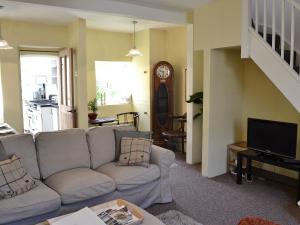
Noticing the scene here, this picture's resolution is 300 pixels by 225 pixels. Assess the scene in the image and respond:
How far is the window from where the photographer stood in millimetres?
6664

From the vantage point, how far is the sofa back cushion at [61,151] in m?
3.02

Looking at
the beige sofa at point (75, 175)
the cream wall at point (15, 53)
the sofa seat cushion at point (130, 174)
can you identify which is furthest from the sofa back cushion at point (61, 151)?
the cream wall at point (15, 53)

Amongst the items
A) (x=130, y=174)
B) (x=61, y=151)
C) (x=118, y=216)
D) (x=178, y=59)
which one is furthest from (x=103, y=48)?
(x=118, y=216)

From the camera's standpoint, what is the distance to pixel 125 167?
3.16 m

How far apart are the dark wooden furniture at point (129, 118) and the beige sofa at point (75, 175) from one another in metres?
2.85

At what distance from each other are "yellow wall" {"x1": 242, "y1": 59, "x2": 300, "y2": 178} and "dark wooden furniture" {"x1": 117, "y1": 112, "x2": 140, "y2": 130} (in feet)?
8.86

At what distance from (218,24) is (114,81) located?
360 cm

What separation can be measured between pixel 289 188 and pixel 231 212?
3.96 ft

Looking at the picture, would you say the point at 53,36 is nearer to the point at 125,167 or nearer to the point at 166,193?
the point at 125,167

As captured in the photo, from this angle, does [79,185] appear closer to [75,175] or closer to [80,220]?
[75,175]

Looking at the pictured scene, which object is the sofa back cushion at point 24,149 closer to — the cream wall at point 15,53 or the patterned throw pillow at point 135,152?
the patterned throw pillow at point 135,152

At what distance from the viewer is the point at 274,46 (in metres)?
3.15

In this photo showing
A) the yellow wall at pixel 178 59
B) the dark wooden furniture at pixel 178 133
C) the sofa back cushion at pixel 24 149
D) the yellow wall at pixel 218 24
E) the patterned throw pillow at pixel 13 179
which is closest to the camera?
the patterned throw pillow at pixel 13 179

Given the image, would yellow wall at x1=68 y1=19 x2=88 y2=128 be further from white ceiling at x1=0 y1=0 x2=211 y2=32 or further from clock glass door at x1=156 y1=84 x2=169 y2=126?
clock glass door at x1=156 y1=84 x2=169 y2=126
